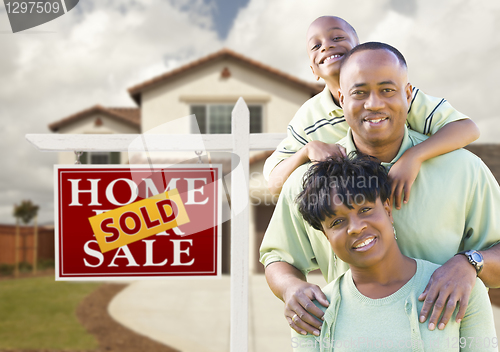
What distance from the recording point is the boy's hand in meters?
1.30

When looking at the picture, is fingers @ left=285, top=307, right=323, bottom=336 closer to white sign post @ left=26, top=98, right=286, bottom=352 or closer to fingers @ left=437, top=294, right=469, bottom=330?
fingers @ left=437, top=294, right=469, bottom=330

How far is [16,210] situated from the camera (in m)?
13.0

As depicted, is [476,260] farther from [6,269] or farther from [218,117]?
[6,269]

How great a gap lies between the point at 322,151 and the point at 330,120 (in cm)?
31

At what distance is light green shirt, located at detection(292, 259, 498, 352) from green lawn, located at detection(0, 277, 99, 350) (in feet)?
18.9

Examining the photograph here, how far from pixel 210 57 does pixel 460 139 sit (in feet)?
37.5

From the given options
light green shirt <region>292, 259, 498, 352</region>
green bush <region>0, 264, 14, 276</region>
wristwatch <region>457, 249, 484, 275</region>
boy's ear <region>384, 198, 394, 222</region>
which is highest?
boy's ear <region>384, 198, 394, 222</region>

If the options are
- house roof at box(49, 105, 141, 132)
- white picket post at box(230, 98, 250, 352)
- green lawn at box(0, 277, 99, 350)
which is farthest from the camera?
house roof at box(49, 105, 141, 132)

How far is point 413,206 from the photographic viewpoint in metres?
1.24

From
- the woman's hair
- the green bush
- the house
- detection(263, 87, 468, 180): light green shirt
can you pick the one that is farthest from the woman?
the green bush

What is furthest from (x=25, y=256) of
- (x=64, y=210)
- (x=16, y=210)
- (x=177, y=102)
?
(x=64, y=210)

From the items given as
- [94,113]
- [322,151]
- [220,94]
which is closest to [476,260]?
[322,151]

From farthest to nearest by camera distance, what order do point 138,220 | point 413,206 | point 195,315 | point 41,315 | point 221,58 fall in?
point 221,58
point 41,315
point 195,315
point 138,220
point 413,206

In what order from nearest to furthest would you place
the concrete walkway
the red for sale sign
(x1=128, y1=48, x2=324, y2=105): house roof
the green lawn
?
the red for sale sign, the concrete walkway, the green lawn, (x1=128, y1=48, x2=324, y2=105): house roof
